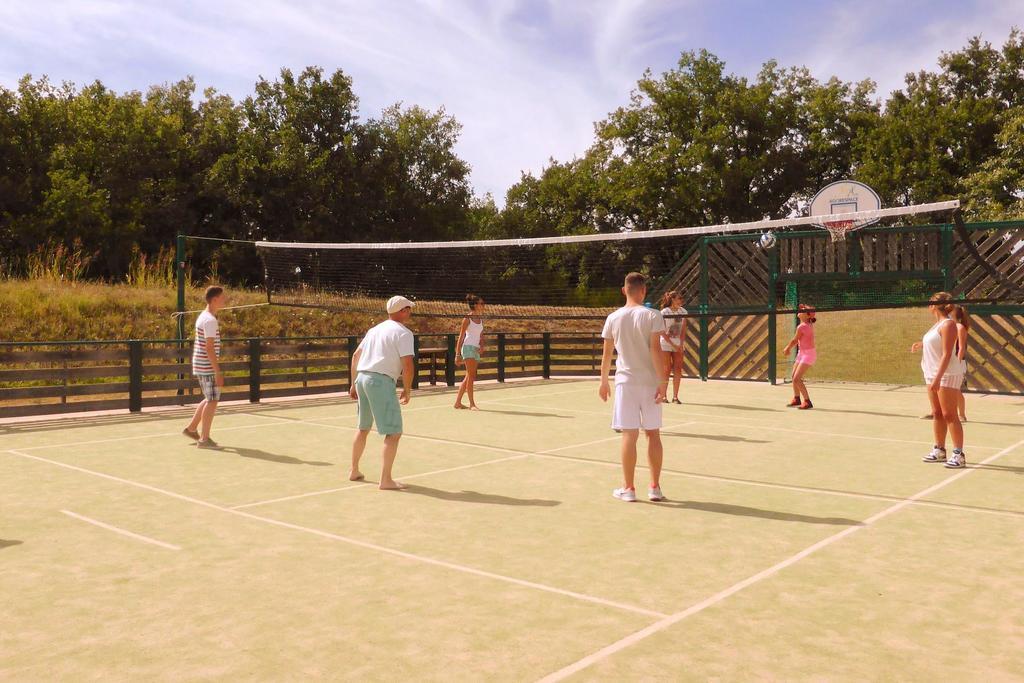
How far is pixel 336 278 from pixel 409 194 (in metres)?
25.8

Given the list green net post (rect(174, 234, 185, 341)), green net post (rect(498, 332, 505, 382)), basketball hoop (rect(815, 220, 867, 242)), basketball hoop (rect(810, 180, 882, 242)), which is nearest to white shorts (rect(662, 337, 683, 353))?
basketball hoop (rect(815, 220, 867, 242))

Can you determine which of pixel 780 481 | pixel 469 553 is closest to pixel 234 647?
pixel 469 553

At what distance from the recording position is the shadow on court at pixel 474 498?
22.5ft

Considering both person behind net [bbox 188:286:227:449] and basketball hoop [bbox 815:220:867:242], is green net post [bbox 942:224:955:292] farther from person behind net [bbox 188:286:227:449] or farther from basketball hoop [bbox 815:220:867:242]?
person behind net [bbox 188:286:227:449]

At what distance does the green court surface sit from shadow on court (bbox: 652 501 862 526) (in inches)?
1.2

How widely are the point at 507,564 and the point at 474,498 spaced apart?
1943 mm

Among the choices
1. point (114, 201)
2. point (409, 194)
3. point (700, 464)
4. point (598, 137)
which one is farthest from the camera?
point (598, 137)

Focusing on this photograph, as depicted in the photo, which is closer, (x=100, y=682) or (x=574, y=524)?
(x=100, y=682)

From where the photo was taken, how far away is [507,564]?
5160 millimetres

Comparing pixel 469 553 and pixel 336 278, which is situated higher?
pixel 336 278

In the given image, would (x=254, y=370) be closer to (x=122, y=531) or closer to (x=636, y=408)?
(x=122, y=531)

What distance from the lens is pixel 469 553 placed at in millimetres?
5406

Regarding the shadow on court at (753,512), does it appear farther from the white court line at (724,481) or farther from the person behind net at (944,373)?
the person behind net at (944,373)

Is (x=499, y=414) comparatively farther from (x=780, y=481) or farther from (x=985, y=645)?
(x=985, y=645)
